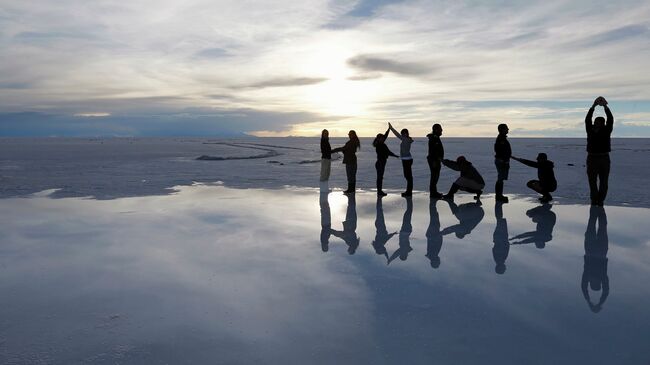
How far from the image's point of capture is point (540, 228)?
9031mm

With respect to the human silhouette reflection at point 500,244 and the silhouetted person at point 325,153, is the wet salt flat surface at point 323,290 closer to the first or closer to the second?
the human silhouette reflection at point 500,244

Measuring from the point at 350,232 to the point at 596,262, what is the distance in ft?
13.5

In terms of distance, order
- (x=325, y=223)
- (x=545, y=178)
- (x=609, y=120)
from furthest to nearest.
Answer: (x=545, y=178) → (x=609, y=120) → (x=325, y=223)

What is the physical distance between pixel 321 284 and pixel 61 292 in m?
3.05

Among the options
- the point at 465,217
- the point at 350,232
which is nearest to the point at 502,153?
the point at 465,217

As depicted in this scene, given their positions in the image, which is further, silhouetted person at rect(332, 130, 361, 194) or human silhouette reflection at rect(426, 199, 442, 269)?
silhouetted person at rect(332, 130, 361, 194)

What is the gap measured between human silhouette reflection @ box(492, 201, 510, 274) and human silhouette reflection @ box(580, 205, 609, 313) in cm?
101

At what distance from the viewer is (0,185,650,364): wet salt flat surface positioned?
3859 mm

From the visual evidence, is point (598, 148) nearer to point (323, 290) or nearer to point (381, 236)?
point (381, 236)

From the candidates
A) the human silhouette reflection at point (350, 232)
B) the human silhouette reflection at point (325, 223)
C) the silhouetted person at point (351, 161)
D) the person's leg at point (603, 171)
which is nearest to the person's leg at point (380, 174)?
the silhouetted person at point (351, 161)

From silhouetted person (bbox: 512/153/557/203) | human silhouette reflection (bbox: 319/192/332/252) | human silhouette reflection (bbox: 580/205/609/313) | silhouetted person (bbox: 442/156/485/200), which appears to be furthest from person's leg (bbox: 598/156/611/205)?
human silhouette reflection (bbox: 319/192/332/252)

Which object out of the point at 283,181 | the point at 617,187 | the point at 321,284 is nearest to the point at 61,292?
the point at 321,284

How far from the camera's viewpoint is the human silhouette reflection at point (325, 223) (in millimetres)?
7750

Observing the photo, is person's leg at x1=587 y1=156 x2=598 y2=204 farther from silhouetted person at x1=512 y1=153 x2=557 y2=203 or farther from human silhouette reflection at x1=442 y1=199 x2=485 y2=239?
human silhouette reflection at x1=442 y1=199 x2=485 y2=239
